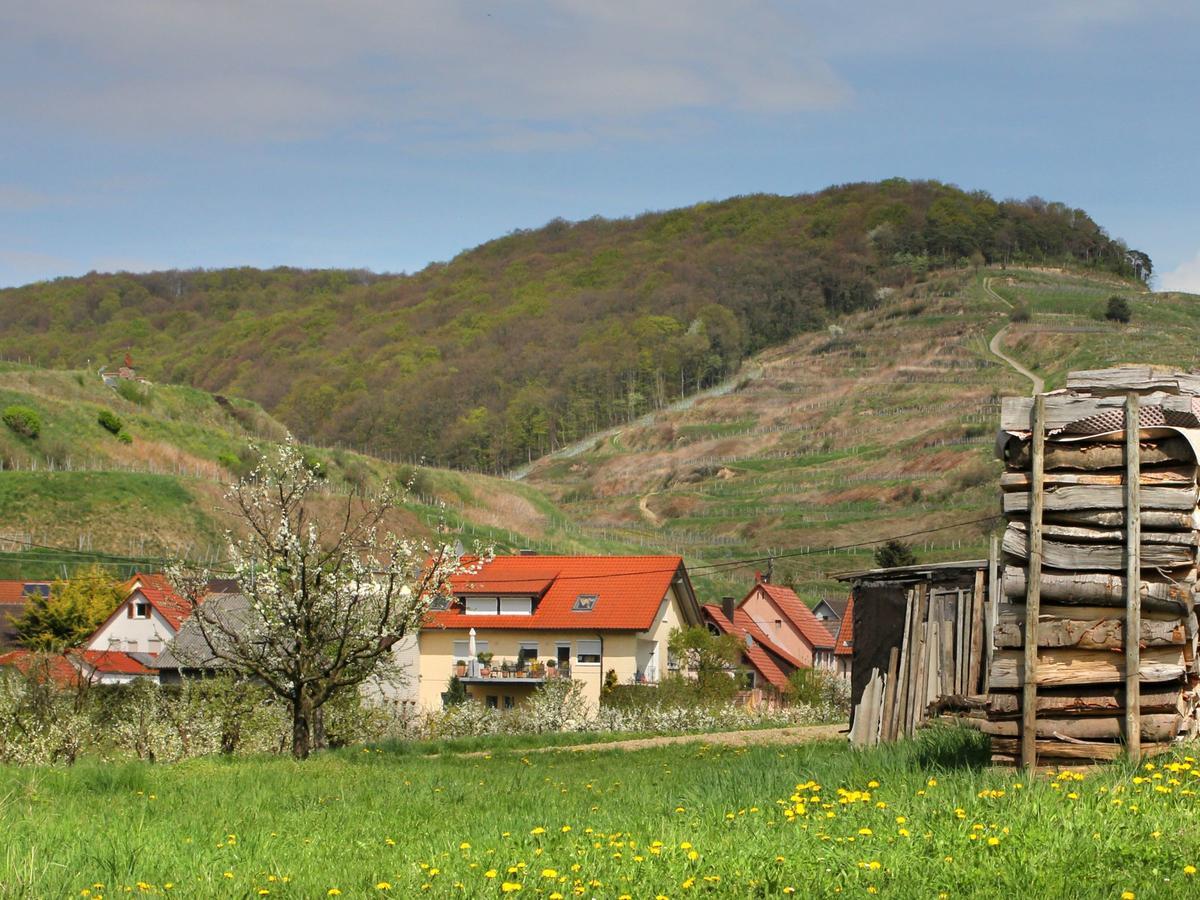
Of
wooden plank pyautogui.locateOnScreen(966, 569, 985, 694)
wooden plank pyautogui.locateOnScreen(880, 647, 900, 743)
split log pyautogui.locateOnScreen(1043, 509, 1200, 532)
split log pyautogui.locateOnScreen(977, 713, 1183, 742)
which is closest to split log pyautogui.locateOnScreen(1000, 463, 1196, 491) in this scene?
split log pyautogui.locateOnScreen(1043, 509, 1200, 532)

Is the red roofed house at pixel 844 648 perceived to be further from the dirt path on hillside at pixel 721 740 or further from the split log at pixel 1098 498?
the split log at pixel 1098 498

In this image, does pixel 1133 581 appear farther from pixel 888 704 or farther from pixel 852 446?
pixel 852 446

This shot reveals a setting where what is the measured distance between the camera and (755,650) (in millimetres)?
59469

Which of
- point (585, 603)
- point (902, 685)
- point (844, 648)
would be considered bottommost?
point (844, 648)

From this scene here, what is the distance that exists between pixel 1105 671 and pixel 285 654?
1524 centimetres

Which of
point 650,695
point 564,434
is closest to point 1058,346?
point 564,434

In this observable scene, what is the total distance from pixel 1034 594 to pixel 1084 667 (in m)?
0.63

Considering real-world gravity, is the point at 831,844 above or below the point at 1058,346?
below

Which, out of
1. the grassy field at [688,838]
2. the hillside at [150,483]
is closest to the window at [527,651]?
the hillside at [150,483]

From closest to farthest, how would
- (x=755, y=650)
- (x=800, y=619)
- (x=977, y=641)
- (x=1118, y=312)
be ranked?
1. (x=977, y=641)
2. (x=755, y=650)
3. (x=800, y=619)
4. (x=1118, y=312)

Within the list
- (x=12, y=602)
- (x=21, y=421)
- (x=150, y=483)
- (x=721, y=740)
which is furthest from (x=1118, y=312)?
(x=721, y=740)

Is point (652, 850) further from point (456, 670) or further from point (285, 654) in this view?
point (456, 670)

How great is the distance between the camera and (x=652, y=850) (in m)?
7.44

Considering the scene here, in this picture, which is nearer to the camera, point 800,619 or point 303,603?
point 303,603
